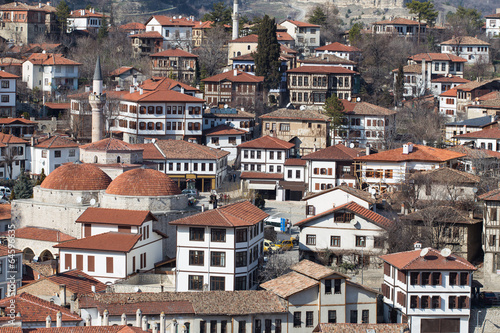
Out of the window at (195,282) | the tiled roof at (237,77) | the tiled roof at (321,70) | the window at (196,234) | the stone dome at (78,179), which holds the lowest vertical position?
the window at (195,282)

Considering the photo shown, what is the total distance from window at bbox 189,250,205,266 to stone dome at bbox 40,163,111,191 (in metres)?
11.4

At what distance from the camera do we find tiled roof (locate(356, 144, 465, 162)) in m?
63.3

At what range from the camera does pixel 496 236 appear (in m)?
50.2

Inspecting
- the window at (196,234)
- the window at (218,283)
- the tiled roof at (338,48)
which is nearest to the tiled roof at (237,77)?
the tiled roof at (338,48)

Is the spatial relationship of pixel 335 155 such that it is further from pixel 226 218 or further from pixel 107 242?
pixel 107 242

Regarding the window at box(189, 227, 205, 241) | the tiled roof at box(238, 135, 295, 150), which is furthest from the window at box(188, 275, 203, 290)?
the tiled roof at box(238, 135, 295, 150)

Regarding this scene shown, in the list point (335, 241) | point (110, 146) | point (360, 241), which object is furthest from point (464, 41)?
point (335, 241)

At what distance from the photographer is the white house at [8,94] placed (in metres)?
78.9

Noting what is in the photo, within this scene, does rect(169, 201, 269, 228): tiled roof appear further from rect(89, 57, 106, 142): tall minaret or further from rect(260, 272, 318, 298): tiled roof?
rect(89, 57, 106, 142): tall minaret

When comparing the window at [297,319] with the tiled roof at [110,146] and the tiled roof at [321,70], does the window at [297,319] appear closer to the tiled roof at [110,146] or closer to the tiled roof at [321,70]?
the tiled roof at [110,146]

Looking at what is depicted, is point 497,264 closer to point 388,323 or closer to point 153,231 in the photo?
point 388,323

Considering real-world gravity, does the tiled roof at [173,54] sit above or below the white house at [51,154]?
above

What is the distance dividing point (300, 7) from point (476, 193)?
11492 centimetres

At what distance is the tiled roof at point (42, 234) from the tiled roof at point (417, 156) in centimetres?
1916
